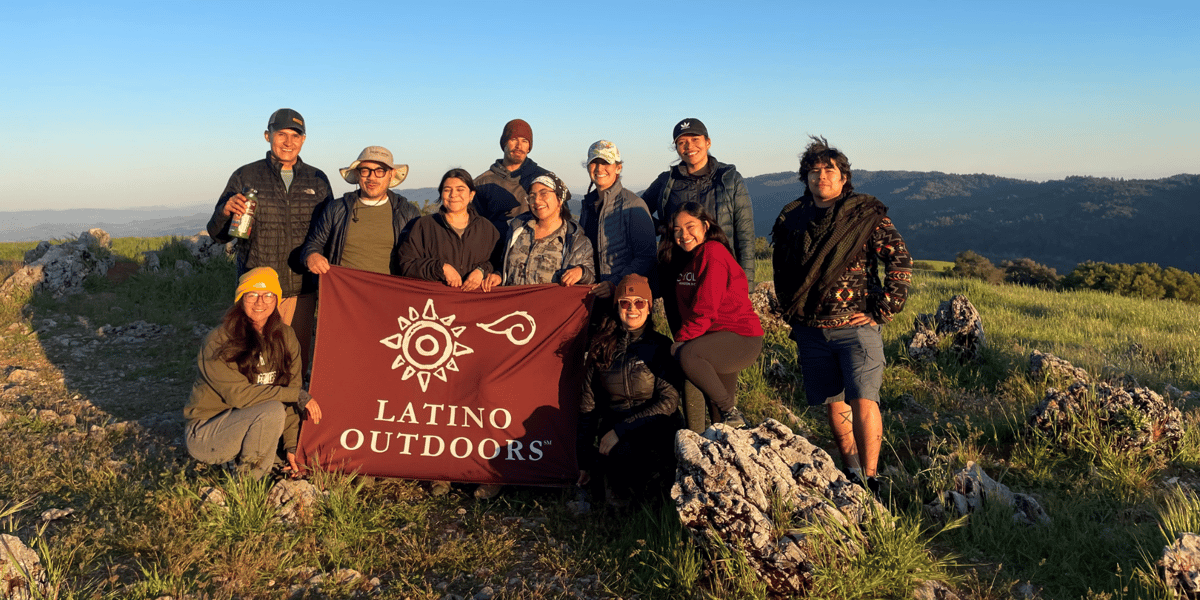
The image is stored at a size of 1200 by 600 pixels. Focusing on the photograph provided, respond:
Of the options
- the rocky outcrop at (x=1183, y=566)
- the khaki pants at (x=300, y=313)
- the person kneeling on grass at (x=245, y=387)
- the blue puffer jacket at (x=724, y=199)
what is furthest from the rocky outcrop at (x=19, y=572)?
the rocky outcrop at (x=1183, y=566)

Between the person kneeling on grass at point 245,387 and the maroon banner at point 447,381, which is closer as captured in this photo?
the person kneeling on grass at point 245,387

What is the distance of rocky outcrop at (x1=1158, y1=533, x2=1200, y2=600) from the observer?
3.23 metres

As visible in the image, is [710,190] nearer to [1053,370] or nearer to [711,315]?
[711,315]

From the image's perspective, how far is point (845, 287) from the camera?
4352mm

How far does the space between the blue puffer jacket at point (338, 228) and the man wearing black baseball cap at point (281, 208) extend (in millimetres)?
220

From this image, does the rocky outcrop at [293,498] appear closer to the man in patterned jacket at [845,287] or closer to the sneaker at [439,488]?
the sneaker at [439,488]

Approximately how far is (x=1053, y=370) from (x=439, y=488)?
615 cm

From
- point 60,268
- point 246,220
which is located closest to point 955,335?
point 246,220

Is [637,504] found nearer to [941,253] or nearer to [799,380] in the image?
[799,380]

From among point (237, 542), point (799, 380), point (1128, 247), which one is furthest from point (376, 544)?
point (1128, 247)

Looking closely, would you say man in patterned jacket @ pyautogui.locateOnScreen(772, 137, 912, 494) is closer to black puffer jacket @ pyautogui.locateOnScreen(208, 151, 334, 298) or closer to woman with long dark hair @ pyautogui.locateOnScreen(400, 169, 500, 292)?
woman with long dark hair @ pyautogui.locateOnScreen(400, 169, 500, 292)

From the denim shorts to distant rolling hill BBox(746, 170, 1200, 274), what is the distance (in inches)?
4013

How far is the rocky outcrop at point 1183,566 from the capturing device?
3229 mm

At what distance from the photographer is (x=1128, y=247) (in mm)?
106500
